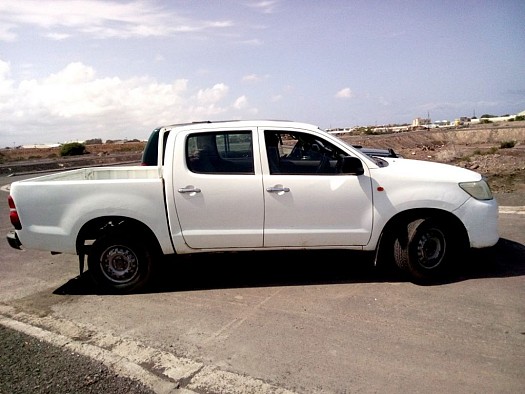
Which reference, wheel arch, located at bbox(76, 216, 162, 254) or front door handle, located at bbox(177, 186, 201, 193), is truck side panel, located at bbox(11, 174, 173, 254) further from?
front door handle, located at bbox(177, 186, 201, 193)

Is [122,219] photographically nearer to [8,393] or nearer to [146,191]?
[146,191]

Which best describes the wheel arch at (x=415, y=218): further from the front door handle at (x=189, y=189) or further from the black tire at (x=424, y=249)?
the front door handle at (x=189, y=189)

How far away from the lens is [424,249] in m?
4.87

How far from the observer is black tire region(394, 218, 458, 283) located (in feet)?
15.6

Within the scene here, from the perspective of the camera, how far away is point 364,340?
3666 millimetres

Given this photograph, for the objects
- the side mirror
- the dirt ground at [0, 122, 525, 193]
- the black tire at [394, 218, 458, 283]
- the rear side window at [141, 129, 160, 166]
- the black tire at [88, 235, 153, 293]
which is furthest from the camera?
the dirt ground at [0, 122, 525, 193]

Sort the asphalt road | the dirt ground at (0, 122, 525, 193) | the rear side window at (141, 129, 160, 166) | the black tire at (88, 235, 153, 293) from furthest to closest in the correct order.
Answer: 1. the dirt ground at (0, 122, 525, 193)
2. the rear side window at (141, 129, 160, 166)
3. the black tire at (88, 235, 153, 293)
4. the asphalt road

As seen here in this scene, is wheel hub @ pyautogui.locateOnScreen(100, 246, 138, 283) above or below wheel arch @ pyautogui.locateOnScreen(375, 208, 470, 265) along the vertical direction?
below

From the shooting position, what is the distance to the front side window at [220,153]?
190 inches

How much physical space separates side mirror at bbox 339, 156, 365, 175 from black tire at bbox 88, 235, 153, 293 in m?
2.44

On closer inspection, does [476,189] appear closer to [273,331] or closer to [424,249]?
[424,249]

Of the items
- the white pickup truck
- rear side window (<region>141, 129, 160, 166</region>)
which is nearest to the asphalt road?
the white pickup truck

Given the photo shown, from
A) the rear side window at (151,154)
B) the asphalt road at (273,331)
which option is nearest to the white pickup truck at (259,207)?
the asphalt road at (273,331)

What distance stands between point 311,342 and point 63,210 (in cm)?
313
